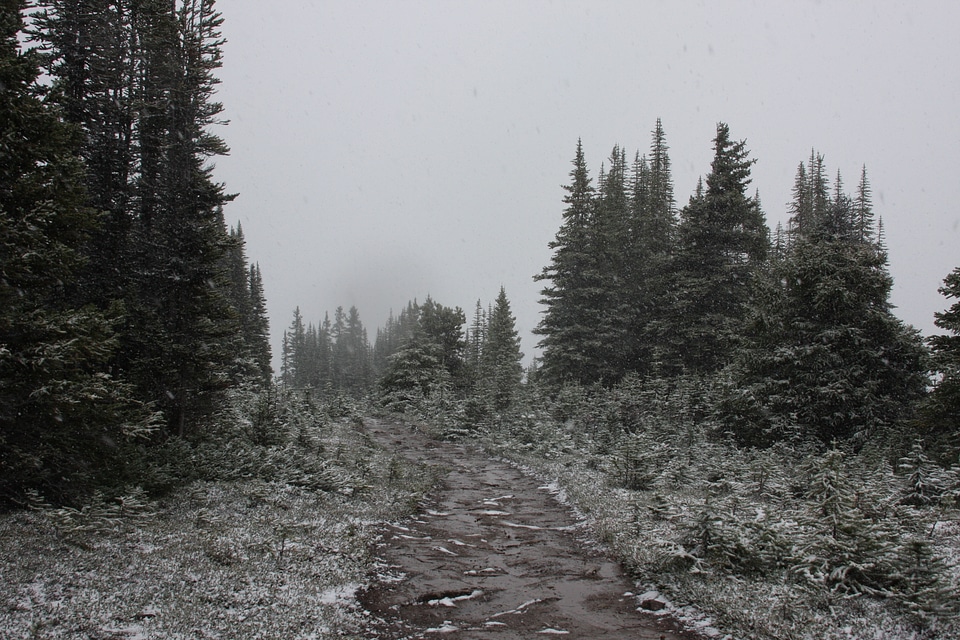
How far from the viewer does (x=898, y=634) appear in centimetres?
566

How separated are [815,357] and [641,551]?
1004 cm

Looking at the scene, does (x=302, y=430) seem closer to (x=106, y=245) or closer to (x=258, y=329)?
(x=106, y=245)

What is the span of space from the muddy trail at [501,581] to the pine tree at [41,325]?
538cm

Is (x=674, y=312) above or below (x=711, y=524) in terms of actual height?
above

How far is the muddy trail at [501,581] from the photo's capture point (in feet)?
21.8

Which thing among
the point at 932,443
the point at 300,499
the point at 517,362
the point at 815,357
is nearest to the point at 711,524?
the point at 932,443

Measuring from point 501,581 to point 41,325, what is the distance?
26.8ft

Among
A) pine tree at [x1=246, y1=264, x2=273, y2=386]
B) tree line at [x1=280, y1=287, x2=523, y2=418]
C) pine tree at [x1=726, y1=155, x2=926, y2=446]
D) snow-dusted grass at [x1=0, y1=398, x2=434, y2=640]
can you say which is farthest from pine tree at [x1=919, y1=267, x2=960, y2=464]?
pine tree at [x1=246, y1=264, x2=273, y2=386]

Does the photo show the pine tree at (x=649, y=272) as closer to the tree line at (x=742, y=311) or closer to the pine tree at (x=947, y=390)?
the tree line at (x=742, y=311)

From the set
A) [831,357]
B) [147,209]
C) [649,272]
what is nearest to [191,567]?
[147,209]

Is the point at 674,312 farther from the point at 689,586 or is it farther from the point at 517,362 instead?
the point at 689,586

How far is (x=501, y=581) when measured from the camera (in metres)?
8.39

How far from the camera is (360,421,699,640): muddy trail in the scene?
21.8 ft

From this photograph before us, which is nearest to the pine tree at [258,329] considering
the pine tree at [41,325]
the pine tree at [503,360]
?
the pine tree at [503,360]
